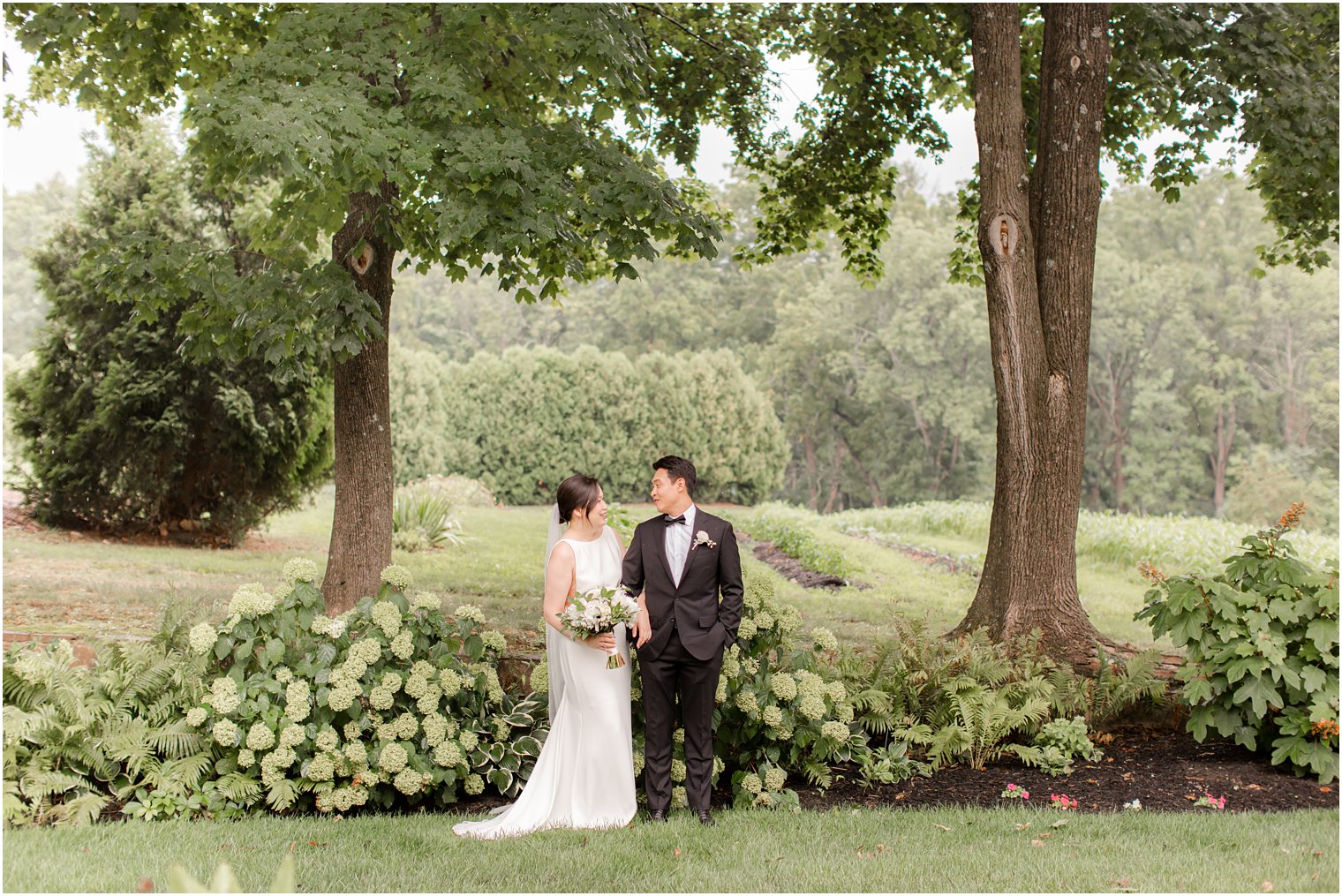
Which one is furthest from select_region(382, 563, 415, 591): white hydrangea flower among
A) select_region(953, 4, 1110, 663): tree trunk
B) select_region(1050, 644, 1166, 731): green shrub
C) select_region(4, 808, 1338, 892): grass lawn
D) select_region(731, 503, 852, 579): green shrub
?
select_region(731, 503, 852, 579): green shrub

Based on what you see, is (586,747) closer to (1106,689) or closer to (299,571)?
(299,571)

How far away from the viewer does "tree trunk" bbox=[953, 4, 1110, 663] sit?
712 cm

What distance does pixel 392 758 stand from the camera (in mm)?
4980

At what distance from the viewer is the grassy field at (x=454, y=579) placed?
801cm

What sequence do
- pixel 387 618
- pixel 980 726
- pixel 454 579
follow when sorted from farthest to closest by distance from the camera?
1. pixel 454 579
2. pixel 980 726
3. pixel 387 618

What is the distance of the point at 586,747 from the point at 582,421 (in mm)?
19000

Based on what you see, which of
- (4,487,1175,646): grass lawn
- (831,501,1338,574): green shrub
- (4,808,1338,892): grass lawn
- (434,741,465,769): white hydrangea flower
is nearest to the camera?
(4,808,1338,892): grass lawn

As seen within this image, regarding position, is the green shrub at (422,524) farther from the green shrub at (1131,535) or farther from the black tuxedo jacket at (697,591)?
the black tuxedo jacket at (697,591)

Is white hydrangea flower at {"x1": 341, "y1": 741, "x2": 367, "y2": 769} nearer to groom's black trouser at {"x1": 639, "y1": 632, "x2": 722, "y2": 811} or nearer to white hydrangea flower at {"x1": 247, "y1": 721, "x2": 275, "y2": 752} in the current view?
white hydrangea flower at {"x1": 247, "y1": 721, "x2": 275, "y2": 752}

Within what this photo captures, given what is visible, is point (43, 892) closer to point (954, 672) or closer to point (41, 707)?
point (41, 707)

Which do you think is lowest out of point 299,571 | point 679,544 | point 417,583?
point 417,583

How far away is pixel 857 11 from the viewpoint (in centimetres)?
927

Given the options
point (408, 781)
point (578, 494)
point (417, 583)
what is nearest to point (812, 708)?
point (578, 494)

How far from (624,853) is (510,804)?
1008mm
